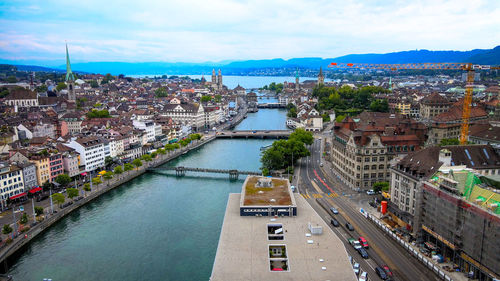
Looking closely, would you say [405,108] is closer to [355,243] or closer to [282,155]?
[282,155]

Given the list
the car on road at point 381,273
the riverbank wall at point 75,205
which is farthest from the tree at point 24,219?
the car on road at point 381,273

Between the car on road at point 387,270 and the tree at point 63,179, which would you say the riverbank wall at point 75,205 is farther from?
the car on road at point 387,270

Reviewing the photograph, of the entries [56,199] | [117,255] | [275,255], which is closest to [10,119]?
[56,199]

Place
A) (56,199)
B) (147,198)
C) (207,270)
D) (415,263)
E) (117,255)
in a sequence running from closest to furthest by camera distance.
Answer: (415,263) → (207,270) → (117,255) → (56,199) → (147,198)

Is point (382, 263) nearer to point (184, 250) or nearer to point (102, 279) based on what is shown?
point (184, 250)

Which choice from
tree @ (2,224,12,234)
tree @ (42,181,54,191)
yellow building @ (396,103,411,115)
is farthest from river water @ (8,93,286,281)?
yellow building @ (396,103,411,115)

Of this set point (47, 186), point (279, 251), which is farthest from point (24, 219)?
point (279, 251)
